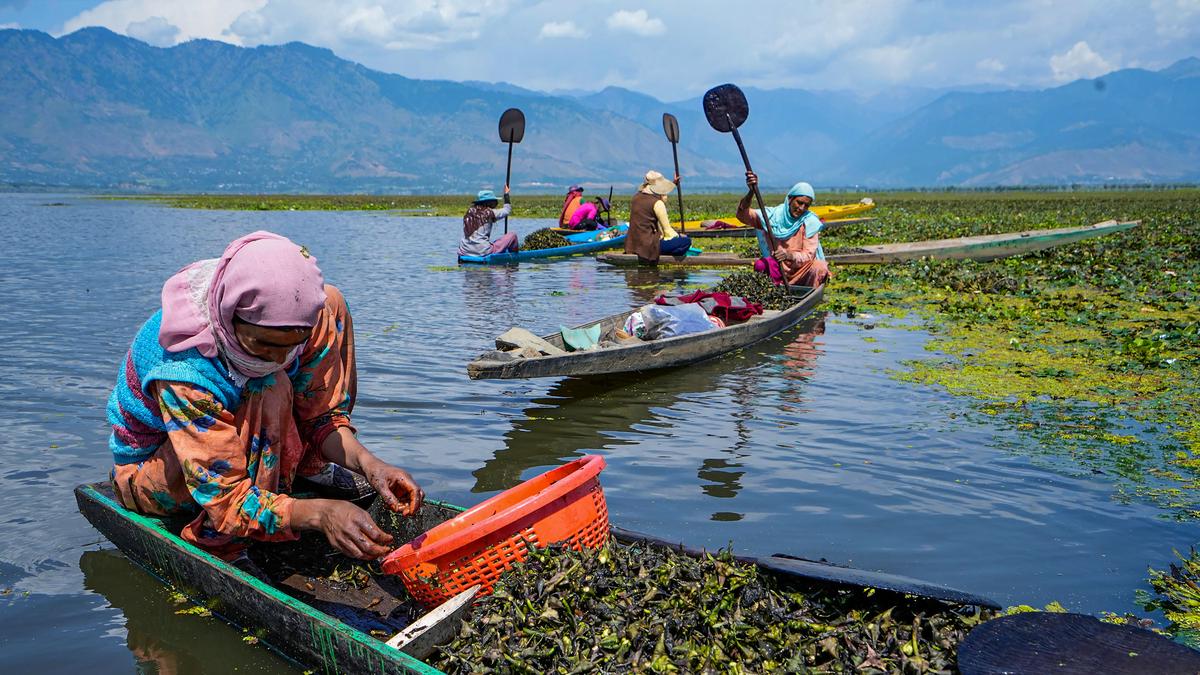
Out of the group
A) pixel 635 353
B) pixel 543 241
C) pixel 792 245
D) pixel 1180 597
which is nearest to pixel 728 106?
pixel 792 245

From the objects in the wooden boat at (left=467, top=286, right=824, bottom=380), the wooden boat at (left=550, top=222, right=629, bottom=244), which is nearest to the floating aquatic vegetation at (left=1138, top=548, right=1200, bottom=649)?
the wooden boat at (left=467, top=286, right=824, bottom=380)

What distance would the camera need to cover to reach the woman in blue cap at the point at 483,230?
57.4ft

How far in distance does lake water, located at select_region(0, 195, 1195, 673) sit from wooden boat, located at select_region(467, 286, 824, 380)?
0.75 ft

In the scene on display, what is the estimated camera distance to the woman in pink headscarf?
10.0ft

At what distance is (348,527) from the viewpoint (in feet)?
10.3

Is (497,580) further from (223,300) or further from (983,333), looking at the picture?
(983,333)

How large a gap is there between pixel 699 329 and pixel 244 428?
18.4 ft

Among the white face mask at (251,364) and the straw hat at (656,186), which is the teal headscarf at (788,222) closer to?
the straw hat at (656,186)

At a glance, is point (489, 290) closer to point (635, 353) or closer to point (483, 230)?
point (483, 230)

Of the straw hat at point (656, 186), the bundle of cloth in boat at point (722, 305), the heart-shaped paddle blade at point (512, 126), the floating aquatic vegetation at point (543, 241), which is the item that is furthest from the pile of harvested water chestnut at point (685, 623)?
the heart-shaped paddle blade at point (512, 126)

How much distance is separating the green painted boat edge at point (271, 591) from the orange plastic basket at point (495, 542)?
0.29 meters

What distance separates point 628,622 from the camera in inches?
120

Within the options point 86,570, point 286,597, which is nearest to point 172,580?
point 86,570

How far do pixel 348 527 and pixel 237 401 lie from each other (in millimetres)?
658
